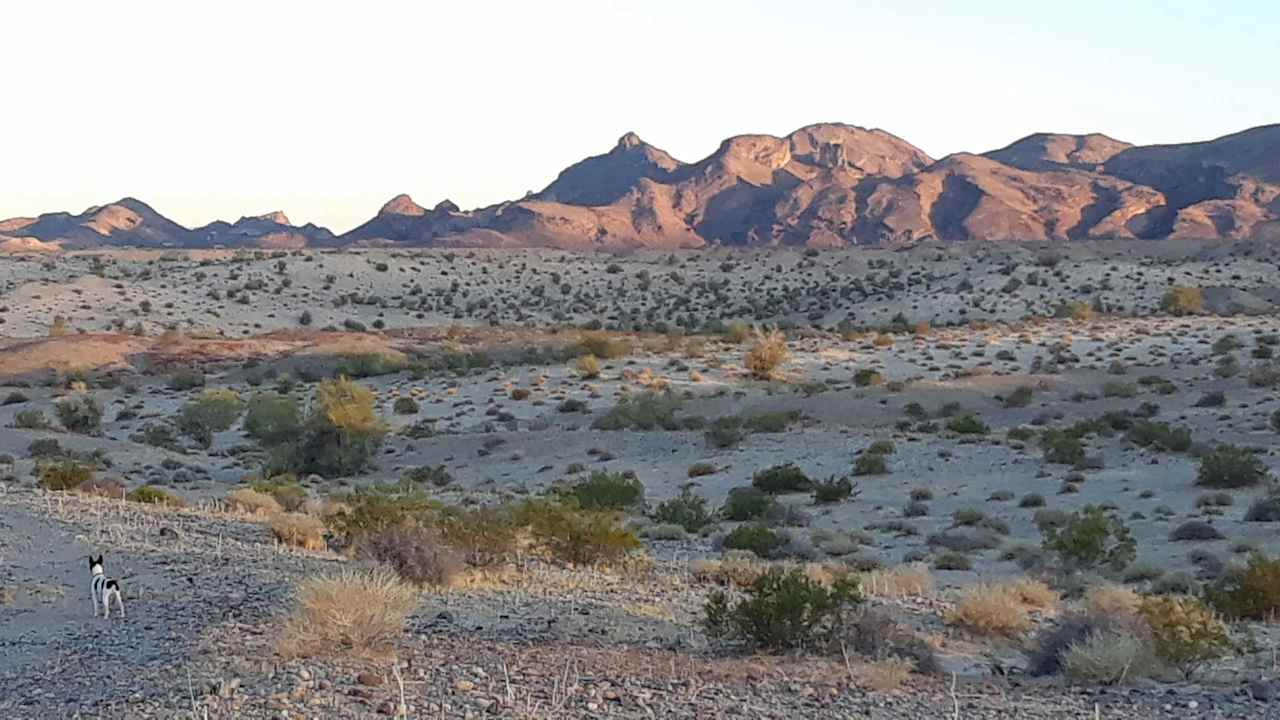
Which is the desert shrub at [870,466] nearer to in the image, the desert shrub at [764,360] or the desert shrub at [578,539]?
the desert shrub at [578,539]

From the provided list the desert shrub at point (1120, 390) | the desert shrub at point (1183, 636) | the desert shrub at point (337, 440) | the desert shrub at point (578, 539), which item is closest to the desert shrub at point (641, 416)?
the desert shrub at point (337, 440)

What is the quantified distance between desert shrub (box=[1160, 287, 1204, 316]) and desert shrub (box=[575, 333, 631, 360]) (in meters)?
30.3

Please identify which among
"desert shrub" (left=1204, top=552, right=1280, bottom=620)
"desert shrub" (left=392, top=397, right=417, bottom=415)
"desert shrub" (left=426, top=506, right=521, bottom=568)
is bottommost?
"desert shrub" (left=392, top=397, right=417, bottom=415)

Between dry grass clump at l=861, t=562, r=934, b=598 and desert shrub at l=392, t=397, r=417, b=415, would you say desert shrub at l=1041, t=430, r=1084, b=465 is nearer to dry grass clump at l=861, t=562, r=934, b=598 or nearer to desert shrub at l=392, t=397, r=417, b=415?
dry grass clump at l=861, t=562, r=934, b=598

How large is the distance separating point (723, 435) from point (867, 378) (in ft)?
40.5

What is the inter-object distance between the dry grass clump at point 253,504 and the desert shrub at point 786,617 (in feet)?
41.6

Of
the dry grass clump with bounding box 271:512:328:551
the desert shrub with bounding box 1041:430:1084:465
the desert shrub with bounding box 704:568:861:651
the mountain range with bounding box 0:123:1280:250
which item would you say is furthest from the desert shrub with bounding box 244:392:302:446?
the mountain range with bounding box 0:123:1280:250

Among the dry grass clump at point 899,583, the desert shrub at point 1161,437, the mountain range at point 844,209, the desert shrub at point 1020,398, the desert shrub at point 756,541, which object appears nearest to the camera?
the dry grass clump at point 899,583

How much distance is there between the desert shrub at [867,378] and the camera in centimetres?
4691

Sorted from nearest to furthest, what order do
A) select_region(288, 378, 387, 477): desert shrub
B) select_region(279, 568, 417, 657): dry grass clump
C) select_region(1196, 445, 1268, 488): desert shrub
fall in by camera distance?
select_region(279, 568, 417, 657): dry grass clump, select_region(1196, 445, 1268, 488): desert shrub, select_region(288, 378, 387, 477): desert shrub

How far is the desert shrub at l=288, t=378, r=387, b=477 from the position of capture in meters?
36.6

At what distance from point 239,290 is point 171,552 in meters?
74.8

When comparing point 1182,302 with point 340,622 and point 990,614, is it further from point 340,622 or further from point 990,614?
point 340,622

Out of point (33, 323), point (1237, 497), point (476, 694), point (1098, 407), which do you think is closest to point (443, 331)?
point (33, 323)
